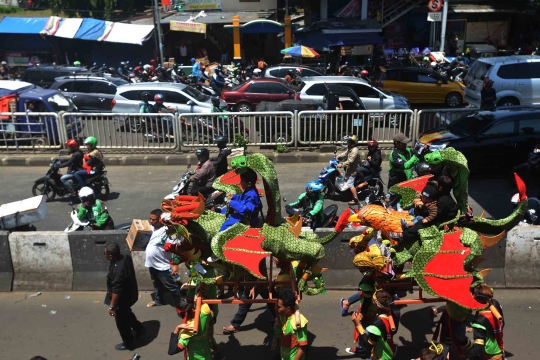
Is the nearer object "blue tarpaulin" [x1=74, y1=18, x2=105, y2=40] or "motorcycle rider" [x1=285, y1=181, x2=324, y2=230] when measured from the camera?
"motorcycle rider" [x1=285, y1=181, x2=324, y2=230]

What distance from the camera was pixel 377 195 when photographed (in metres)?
10.1

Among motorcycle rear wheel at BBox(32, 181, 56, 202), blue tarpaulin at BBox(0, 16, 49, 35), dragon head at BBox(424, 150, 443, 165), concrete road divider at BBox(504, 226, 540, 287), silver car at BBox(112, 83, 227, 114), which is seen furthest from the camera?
blue tarpaulin at BBox(0, 16, 49, 35)

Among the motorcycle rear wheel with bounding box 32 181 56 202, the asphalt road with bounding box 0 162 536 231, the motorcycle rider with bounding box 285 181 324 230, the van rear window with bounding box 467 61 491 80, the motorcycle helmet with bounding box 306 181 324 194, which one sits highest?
the van rear window with bounding box 467 61 491 80

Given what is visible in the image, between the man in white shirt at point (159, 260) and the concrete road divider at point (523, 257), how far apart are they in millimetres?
4536

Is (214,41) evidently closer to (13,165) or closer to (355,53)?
(355,53)

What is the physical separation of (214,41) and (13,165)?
2026cm

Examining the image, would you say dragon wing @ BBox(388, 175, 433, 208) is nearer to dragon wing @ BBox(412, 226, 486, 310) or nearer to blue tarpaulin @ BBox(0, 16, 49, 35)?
dragon wing @ BBox(412, 226, 486, 310)

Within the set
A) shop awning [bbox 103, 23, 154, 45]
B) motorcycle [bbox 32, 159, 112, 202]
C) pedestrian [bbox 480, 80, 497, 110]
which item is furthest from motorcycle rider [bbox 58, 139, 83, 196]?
shop awning [bbox 103, 23, 154, 45]

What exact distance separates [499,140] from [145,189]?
304 inches

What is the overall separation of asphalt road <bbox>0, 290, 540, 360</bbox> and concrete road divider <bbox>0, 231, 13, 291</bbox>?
139mm

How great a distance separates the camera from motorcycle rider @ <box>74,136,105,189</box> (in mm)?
10750

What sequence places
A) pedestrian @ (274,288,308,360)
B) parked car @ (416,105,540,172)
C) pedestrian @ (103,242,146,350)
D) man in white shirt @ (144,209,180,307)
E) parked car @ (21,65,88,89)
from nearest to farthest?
pedestrian @ (274,288,308,360)
pedestrian @ (103,242,146,350)
man in white shirt @ (144,209,180,307)
parked car @ (416,105,540,172)
parked car @ (21,65,88,89)

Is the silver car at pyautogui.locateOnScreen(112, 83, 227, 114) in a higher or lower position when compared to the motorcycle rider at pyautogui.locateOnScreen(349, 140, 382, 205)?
higher

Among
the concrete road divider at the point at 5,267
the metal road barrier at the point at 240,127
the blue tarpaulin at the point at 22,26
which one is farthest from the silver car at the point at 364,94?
the blue tarpaulin at the point at 22,26
